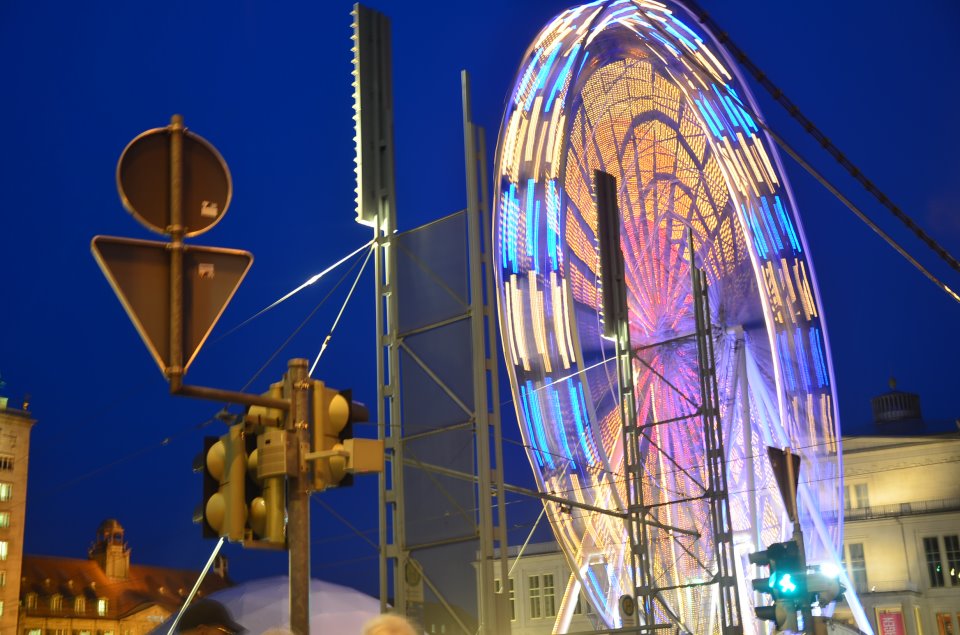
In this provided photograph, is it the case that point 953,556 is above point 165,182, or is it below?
above

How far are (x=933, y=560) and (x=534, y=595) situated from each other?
16877 millimetres

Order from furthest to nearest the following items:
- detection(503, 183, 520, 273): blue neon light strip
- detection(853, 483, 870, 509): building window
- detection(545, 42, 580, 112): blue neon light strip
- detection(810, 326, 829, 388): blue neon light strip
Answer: detection(853, 483, 870, 509): building window → detection(810, 326, 829, 388): blue neon light strip → detection(545, 42, 580, 112): blue neon light strip → detection(503, 183, 520, 273): blue neon light strip

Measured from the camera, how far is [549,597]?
55531 mm

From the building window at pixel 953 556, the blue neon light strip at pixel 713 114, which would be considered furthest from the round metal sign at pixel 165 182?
the building window at pixel 953 556

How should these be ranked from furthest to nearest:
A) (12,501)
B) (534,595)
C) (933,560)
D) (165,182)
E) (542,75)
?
(12,501), (534,595), (933,560), (542,75), (165,182)

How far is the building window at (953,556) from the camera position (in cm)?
5147

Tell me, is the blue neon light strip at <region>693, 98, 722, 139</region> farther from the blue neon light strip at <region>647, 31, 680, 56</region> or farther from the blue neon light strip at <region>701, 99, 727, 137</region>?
the blue neon light strip at <region>647, 31, 680, 56</region>

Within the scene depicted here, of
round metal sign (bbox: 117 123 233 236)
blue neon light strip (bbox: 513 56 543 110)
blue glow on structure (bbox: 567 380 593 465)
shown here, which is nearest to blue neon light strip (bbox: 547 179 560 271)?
blue neon light strip (bbox: 513 56 543 110)

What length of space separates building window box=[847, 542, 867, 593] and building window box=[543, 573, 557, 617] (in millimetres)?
12533

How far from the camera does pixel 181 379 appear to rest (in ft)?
15.3

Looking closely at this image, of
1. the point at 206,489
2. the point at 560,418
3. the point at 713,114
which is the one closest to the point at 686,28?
the point at 713,114

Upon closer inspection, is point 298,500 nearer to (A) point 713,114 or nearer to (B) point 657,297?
(B) point 657,297

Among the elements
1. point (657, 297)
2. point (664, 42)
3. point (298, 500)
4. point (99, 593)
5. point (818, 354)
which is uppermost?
point (664, 42)

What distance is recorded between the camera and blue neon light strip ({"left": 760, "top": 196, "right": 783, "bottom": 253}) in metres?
27.7
